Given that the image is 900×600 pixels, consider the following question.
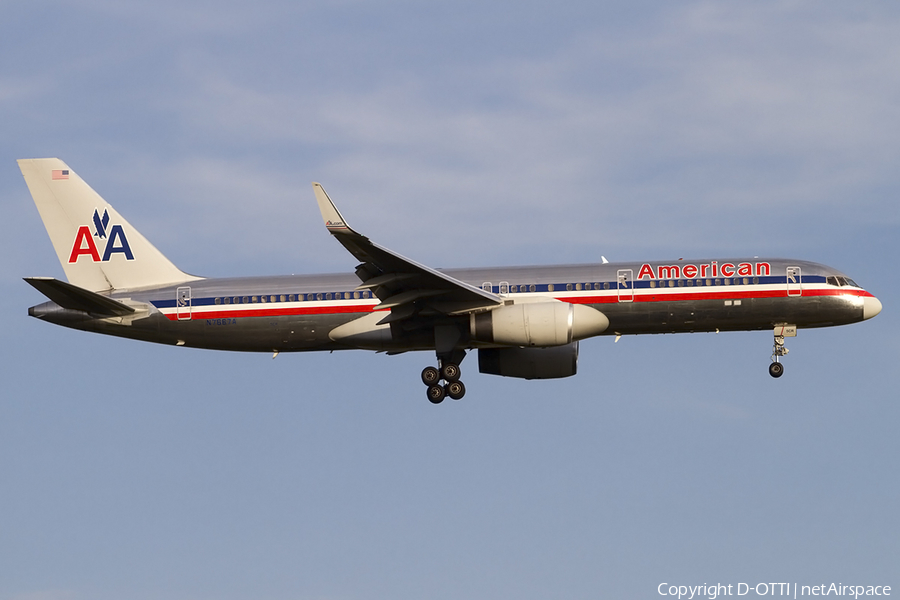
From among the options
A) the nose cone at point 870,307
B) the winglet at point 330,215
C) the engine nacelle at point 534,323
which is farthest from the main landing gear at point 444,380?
the nose cone at point 870,307

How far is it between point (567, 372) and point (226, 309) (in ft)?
41.6

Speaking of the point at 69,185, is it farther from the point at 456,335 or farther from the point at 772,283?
the point at 772,283

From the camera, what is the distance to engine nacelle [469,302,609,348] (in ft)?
122

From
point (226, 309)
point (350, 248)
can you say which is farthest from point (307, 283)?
point (350, 248)

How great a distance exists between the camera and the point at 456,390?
129ft

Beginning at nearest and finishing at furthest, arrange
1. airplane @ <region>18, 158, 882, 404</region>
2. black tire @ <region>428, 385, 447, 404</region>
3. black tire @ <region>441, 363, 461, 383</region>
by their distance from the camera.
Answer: airplane @ <region>18, 158, 882, 404</region>, black tire @ <region>441, 363, 461, 383</region>, black tire @ <region>428, 385, 447, 404</region>

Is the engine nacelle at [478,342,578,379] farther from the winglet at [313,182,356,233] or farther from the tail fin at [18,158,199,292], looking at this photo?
the tail fin at [18,158,199,292]

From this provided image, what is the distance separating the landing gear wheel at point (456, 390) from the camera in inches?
1547

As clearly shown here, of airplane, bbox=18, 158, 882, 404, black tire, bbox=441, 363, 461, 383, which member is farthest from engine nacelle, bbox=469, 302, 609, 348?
black tire, bbox=441, 363, 461, 383

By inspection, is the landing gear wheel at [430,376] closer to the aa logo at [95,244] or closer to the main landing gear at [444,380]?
the main landing gear at [444,380]

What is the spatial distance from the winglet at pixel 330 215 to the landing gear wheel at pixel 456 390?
834cm

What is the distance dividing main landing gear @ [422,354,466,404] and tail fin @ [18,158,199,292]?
9.86m

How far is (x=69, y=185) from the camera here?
142ft

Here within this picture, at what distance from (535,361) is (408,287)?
6.58 meters
